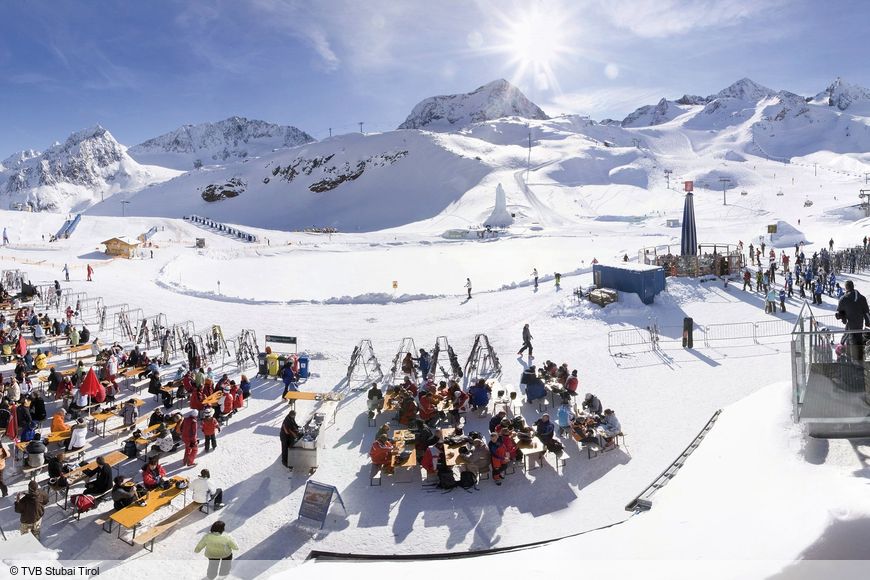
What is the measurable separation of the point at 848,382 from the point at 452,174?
94460mm

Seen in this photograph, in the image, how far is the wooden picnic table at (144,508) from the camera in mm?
8039

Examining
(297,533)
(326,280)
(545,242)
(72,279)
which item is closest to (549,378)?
(297,533)

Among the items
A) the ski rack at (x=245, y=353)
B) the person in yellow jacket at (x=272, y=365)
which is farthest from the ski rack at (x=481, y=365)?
the ski rack at (x=245, y=353)

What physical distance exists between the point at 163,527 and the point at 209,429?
2.94 meters

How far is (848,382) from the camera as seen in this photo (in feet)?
23.9

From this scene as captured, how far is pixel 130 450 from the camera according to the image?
415 inches

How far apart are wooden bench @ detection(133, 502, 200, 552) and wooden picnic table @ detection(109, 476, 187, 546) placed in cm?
16

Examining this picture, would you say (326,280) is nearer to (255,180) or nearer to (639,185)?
(639,185)

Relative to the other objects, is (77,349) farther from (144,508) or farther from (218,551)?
(218,551)

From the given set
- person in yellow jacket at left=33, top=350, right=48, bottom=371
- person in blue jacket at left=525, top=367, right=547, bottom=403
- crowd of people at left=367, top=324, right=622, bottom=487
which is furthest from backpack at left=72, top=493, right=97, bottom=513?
person in yellow jacket at left=33, top=350, right=48, bottom=371

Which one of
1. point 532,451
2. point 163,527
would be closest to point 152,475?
point 163,527

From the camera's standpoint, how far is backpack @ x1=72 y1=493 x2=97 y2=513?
8.67 meters

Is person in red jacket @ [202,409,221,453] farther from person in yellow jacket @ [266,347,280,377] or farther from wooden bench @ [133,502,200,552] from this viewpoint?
person in yellow jacket @ [266,347,280,377]

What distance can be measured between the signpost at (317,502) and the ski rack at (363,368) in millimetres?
6617
